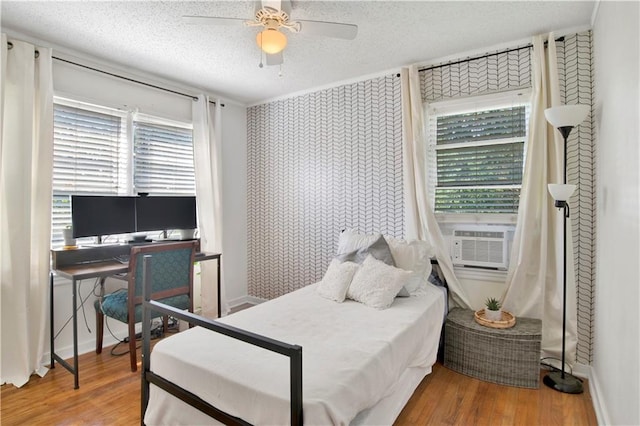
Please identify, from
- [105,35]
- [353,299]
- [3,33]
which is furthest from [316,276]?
[3,33]

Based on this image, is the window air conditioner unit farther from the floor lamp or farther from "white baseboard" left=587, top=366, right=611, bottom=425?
"white baseboard" left=587, top=366, right=611, bottom=425

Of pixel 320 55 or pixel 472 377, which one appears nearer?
pixel 472 377

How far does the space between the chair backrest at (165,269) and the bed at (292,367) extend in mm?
908

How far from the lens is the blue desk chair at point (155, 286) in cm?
259

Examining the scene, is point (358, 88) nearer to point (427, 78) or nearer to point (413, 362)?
point (427, 78)

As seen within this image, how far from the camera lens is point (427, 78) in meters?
3.12

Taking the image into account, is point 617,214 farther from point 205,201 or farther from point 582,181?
point 205,201

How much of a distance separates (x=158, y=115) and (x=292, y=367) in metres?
3.15

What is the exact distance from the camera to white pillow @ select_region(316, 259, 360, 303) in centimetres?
249

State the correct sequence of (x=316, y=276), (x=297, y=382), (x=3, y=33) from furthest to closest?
(x=316, y=276) → (x=3, y=33) → (x=297, y=382)

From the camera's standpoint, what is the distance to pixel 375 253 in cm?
274

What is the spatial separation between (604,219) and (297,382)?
6.82ft

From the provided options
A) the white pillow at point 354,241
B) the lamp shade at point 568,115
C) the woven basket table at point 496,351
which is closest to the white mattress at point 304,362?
the woven basket table at point 496,351

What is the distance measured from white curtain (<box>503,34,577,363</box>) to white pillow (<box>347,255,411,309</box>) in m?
1.00
